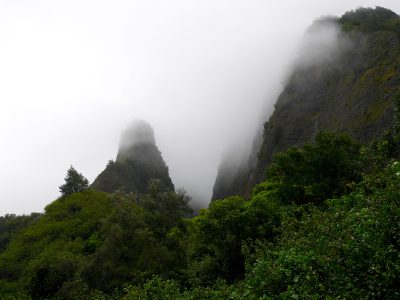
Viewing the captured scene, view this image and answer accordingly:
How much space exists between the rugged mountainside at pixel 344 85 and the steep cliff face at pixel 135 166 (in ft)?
106

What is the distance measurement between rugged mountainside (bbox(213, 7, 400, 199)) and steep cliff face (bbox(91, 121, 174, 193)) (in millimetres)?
32384

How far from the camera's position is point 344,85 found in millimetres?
76250

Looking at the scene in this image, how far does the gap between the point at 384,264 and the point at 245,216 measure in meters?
19.8

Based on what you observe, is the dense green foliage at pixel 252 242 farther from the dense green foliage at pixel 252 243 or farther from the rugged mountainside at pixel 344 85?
the rugged mountainside at pixel 344 85

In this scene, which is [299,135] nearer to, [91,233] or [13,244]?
[91,233]

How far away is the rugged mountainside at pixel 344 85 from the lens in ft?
198

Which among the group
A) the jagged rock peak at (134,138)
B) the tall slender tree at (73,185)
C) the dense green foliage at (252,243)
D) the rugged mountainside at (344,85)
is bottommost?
the dense green foliage at (252,243)

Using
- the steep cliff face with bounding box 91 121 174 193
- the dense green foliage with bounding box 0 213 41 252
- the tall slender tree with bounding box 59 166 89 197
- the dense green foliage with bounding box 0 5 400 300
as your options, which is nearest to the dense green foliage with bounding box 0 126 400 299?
the dense green foliage with bounding box 0 5 400 300

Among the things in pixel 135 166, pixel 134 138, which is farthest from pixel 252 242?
pixel 134 138

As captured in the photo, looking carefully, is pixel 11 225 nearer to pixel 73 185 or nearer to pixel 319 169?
pixel 73 185

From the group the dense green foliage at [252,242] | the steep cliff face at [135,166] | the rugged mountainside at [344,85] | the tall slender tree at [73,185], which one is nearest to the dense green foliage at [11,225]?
the tall slender tree at [73,185]

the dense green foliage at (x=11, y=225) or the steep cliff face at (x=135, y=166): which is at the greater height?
the steep cliff face at (x=135, y=166)

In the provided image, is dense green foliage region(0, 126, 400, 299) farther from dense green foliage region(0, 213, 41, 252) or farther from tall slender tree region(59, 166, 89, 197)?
dense green foliage region(0, 213, 41, 252)

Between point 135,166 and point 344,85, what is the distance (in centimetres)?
6044
